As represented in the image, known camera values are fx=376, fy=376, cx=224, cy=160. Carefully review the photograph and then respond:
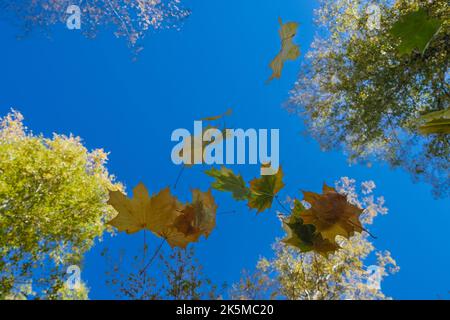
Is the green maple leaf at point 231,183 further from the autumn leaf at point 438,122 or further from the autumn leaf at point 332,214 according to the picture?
the autumn leaf at point 438,122

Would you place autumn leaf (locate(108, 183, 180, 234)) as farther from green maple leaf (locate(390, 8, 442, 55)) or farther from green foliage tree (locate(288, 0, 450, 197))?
green foliage tree (locate(288, 0, 450, 197))

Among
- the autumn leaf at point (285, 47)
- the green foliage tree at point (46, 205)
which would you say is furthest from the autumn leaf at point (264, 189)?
the green foliage tree at point (46, 205)

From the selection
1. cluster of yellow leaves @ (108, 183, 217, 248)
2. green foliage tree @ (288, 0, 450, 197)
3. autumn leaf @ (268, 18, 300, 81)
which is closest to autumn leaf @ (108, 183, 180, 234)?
cluster of yellow leaves @ (108, 183, 217, 248)

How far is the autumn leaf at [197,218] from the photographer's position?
0.49 m

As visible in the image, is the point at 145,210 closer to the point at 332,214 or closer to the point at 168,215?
the point at 168,215

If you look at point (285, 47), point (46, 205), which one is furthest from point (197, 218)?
point (46, 205)

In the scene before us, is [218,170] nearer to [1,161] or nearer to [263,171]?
[263,171]

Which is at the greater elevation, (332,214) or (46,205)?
(46,205)

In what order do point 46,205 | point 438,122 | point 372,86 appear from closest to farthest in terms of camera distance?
point 438,122, point 372,86, point 46,205

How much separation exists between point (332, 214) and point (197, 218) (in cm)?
18

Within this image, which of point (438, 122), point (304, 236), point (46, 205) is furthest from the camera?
point (46, 205)

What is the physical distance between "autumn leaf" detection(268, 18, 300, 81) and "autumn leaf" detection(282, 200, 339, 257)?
7.3 inches

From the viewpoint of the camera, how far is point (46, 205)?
13453 mm
